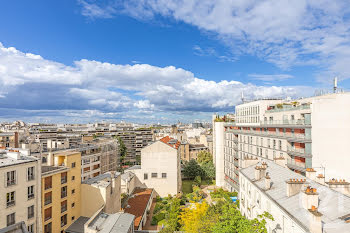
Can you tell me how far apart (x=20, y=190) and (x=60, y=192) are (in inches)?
270

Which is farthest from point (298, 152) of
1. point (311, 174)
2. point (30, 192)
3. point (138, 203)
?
point (30, 192)

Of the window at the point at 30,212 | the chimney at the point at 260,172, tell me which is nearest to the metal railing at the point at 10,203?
the window at the point at 30,212

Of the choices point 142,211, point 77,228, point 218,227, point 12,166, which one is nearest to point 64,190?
point 77,228

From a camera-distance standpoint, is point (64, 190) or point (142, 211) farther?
point (142, 211)

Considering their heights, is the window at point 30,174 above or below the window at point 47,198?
above

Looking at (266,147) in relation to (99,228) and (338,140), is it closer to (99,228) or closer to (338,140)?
(338,140)

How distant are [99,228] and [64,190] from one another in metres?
10.9

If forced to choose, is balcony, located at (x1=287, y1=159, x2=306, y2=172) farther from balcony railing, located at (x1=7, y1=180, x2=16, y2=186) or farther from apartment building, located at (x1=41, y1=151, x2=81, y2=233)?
balcony railing, located at (x1=7, y1=180, x2=16, y2=186)

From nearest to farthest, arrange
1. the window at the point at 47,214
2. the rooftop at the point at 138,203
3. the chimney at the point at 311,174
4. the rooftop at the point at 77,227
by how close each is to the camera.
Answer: the chimney at the point at 311,174 < the window at the point at 47,214 < the rooftop at the point at 77,227 < the rooftop at the point at 138,203

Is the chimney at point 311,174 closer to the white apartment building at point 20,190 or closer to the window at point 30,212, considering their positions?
the white apartment building at point 20,190

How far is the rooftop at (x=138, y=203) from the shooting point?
4109 centimetres

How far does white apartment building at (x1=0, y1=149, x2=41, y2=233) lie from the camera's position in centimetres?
2588

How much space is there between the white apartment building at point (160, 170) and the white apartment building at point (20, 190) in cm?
3172

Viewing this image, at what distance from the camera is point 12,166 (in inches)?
1049
